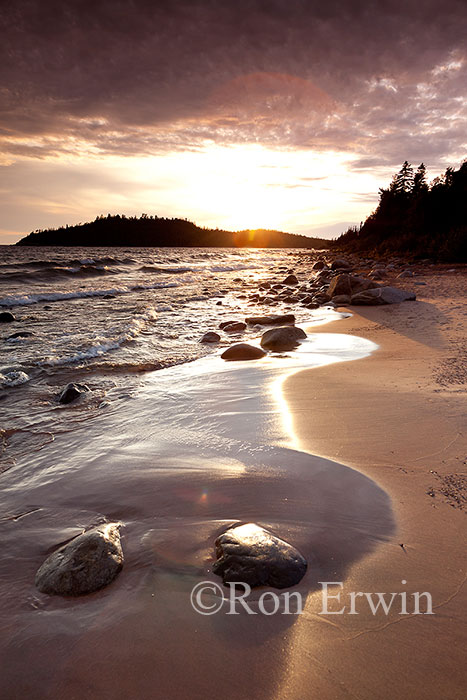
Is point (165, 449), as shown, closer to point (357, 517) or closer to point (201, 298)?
point (357, 517)

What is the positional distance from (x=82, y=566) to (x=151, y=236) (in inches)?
4802

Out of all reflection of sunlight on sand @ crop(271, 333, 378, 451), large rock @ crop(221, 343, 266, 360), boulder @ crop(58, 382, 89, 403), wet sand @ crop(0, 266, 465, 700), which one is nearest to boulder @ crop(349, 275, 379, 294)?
reflection of sunlight on sand @ crop(271, 333, 378, 451)

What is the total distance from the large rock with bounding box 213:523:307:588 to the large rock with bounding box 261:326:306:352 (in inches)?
167

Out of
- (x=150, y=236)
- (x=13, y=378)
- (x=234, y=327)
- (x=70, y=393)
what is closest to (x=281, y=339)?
(x=234, y=327)

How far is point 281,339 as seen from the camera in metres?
5.92

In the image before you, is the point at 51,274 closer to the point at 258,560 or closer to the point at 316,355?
the point at 316,355

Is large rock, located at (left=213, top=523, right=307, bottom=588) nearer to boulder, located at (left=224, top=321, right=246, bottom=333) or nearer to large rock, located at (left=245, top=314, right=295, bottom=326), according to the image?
boulder, located at (left=224, top=321, right=246, bottom=333)

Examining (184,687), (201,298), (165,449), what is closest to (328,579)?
(184,687)

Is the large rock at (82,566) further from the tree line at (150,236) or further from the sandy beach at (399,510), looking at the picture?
the tree line at (150,236)

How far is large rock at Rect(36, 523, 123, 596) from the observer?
1.43m

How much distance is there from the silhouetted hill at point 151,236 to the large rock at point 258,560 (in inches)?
3880

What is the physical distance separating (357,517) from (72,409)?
9.56 ft

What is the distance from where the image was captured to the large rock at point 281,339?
5.79 metres

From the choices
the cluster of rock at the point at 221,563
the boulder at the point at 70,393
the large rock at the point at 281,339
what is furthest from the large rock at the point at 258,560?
the large rock at the point at 281,339
